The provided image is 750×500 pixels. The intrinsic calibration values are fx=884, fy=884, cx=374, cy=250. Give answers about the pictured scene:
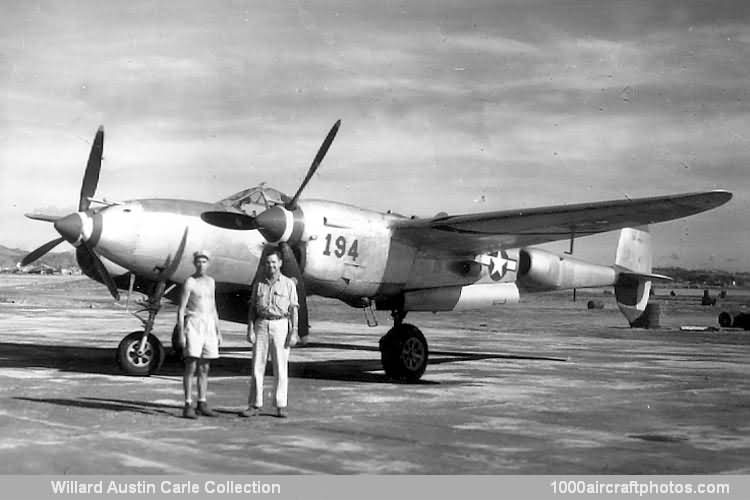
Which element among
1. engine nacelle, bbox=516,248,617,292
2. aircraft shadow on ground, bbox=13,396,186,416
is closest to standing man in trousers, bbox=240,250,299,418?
aircraft shadow on ground, bbox=13,396,186,416

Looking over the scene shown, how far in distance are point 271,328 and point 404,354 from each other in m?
5.01

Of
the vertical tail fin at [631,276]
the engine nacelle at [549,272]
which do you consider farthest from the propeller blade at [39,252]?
A: the vertical tail fin at [631,276]

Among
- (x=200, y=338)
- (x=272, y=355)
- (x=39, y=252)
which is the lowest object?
(x=272, y=355)

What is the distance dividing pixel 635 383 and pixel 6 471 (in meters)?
10.7

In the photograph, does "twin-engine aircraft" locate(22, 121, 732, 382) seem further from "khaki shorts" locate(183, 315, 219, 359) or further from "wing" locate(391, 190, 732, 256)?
"khaki shorts" locate(183, 315, 219, 359)

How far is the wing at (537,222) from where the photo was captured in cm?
1295

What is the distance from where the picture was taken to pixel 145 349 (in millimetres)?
14523

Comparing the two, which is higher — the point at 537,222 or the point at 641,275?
the point at 537,222

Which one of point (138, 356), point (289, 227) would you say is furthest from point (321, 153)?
point (138, 356)

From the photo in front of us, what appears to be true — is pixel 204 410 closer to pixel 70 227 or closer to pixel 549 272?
pixel 70 227

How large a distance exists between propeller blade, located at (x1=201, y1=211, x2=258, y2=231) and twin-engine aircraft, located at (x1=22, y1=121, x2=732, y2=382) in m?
0.02
